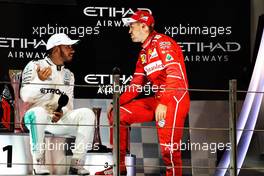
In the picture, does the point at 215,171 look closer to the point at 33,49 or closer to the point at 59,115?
the point at 59,115

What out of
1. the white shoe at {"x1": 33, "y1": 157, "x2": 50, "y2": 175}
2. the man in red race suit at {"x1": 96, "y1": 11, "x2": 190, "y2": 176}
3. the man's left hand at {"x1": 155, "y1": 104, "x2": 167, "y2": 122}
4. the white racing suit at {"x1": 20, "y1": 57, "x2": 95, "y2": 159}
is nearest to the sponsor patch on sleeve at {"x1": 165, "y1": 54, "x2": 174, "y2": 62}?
the man in red race suit at {"x1": 96, "y1": 11, "x2": 190, "y2": 176}

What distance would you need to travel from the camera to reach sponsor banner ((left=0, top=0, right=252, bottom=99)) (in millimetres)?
3467

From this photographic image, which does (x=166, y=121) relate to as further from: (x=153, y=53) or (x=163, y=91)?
(x=153, y=53)

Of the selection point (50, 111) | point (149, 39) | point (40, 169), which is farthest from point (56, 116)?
point (149, 39)

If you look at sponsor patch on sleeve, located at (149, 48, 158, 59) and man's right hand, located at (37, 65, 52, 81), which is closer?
man's right hand, located at (37, 65, 52, 81)

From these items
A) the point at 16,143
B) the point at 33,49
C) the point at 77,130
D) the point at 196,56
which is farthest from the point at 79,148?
the point at 196,56

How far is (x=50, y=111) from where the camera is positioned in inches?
134

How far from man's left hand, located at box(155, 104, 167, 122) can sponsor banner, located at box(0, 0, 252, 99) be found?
0.18 metres

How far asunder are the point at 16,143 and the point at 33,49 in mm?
516

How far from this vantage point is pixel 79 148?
Answer: 10.8ft

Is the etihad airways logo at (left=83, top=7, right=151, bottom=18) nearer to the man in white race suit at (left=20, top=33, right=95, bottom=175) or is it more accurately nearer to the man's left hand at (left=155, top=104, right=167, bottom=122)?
the man in white race suit at (left=20, top=33, right=95, bottom=175)

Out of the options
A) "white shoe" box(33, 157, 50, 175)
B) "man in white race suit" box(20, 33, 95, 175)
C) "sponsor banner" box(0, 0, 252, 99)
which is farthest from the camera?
"sponsor banner" box(0, 0, 252, 99)

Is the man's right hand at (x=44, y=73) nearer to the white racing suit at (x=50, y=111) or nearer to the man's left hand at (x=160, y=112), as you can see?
the white racing suit at (x=50, y=111)

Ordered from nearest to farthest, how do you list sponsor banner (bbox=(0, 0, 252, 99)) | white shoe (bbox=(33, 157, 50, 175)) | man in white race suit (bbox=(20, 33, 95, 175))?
white shoe (bbox=(33, 157, 50, 175))
man in white race suit (bbox=(20, 33, 95, 175))
sponsor banner (bbox=(0, 0, 252, 99))
